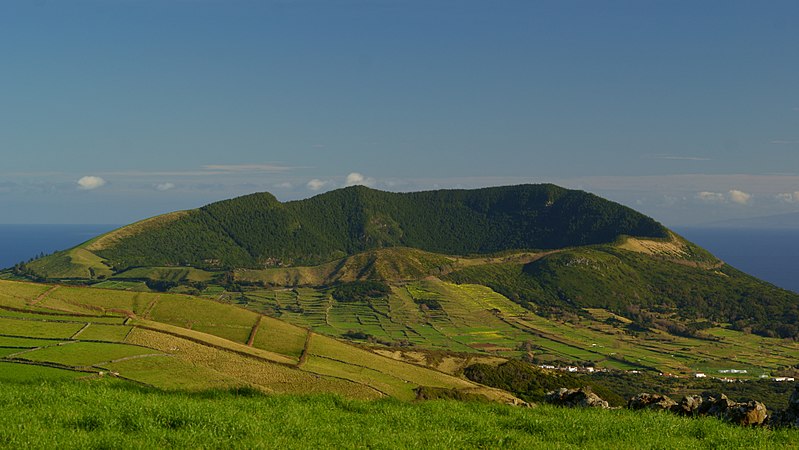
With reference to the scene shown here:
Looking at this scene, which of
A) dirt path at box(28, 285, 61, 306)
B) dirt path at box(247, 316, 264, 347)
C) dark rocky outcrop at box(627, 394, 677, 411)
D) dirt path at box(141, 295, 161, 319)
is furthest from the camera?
dirt path at box(141, 295, 161, 319)

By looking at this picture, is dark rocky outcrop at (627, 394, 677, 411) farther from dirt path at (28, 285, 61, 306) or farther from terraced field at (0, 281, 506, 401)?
dirt path at (28, 285, 61, 306)

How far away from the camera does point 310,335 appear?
334 ft

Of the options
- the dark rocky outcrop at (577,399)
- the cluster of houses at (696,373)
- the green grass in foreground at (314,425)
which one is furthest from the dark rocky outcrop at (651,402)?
the cluster of houses at (696,373)

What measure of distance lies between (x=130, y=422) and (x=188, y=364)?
175 feet

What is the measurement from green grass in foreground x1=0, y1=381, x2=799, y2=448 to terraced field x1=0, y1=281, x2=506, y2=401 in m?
27.2

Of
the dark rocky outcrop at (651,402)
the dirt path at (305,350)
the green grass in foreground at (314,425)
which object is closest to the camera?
the green grass in foreground at (314,425)

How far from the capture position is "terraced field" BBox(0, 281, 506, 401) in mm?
57531

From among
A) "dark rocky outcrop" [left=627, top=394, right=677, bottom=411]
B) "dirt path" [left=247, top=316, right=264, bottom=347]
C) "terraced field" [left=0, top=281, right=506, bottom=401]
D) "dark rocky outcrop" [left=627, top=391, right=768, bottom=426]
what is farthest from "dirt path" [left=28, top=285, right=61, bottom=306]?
"dark rocky outcrop" [left=627, top=391, right=768, bottom=426]

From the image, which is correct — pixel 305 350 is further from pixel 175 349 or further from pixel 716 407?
pixel 716 407

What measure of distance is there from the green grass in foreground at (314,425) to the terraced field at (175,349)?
89.1 feet

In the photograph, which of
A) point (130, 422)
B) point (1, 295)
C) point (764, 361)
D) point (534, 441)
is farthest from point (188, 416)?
point (764, 361)

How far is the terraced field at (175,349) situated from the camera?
57.5 metres

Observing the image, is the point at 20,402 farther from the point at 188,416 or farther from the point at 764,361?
the point at 764,361

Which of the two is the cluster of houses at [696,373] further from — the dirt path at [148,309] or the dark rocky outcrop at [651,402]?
the dark rocky outcrop at [651,402]
